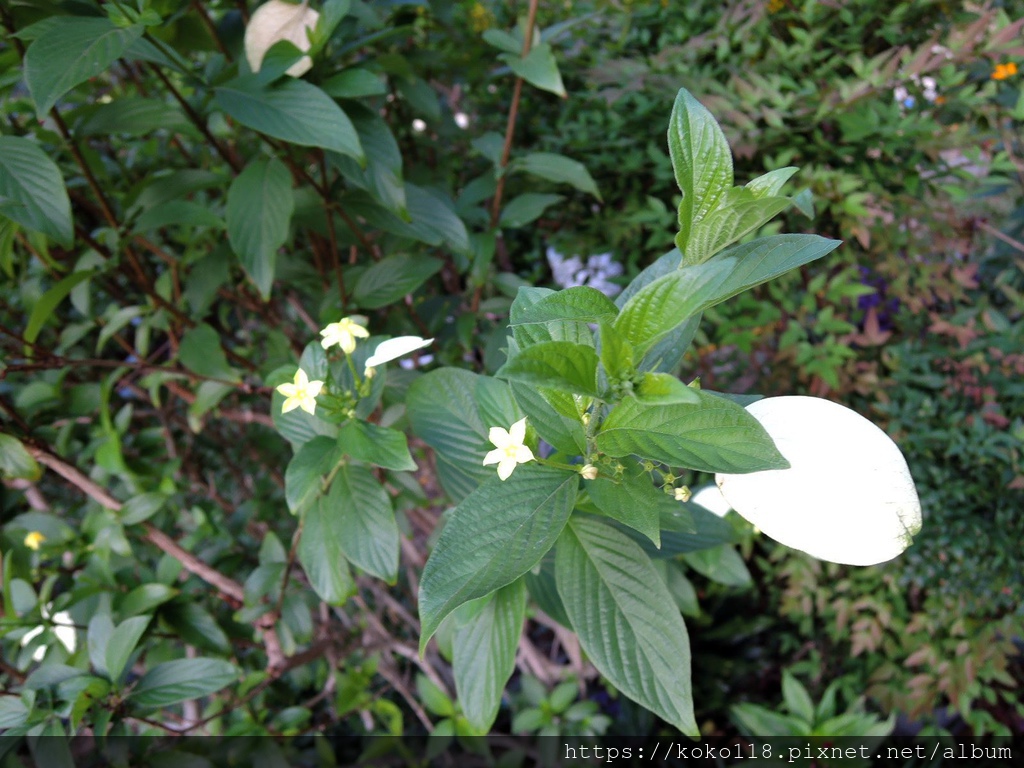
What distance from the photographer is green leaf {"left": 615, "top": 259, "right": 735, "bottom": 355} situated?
0.40m

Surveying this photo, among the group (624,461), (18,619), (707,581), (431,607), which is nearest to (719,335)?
(707,581)

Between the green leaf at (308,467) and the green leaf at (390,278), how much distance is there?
0.37m

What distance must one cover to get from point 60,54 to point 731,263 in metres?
0.72

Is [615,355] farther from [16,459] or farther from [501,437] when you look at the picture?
[16,459]

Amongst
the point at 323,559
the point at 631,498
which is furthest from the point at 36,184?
the point at 631,498

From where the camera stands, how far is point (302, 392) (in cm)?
62

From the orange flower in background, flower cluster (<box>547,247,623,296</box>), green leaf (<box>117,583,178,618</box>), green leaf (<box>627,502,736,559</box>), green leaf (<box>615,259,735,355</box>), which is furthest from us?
flower cluster (<box>547,247,623,296</box>)

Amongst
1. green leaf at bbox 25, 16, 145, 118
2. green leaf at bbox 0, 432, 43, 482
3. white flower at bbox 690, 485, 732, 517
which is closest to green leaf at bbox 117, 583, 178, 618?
green leaf at bbox 0, 432, 43, 482

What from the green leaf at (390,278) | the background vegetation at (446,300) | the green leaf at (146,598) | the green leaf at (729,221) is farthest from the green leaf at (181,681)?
the green leaf at (729,221)

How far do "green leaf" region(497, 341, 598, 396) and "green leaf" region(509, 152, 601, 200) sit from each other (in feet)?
2.18

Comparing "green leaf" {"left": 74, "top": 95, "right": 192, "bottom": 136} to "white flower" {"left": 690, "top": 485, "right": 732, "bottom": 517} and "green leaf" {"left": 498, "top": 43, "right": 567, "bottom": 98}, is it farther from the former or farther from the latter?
"white flower" {"left": 690, "top": 485, "right": 732, "bottom": 517}

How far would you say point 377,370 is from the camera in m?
0.71

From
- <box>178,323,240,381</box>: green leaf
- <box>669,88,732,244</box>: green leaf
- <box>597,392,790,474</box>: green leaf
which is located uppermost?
<box>669,88,732,244</box>: green leaf

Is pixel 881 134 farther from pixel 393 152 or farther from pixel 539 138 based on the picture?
pixel 393 152
